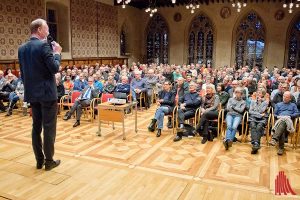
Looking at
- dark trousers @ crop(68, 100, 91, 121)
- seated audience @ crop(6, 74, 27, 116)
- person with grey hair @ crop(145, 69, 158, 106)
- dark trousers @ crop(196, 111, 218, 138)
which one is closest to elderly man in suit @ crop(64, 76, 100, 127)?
dark trousers @ crop(68, 100, 91, 121)

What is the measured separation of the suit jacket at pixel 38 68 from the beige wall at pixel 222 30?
13398 mm

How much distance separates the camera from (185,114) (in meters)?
5.45

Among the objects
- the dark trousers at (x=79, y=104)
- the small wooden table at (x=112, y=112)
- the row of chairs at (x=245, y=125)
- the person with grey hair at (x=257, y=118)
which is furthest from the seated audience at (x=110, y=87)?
the person with grey hair at (x=257, y=118)

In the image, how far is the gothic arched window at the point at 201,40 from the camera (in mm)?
16156

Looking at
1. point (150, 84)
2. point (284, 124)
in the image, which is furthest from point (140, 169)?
point (150, 84)

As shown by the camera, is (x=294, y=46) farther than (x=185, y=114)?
Yes

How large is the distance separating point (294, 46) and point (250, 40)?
7.27ft

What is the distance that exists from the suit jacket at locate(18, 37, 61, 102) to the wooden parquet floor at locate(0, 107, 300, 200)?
1009 mm

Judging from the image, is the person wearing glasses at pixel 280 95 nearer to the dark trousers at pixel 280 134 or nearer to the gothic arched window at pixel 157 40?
the dark trousers at pixel 280 134

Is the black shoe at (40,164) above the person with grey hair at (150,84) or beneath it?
beneath

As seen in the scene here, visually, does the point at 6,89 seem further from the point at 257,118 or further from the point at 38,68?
the point at 257,118

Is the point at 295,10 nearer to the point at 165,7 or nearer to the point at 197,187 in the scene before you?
the point at 165,7

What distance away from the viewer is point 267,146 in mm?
4871

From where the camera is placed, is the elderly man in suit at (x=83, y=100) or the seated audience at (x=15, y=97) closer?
the elderly man in suit at (x=83, y=100)
